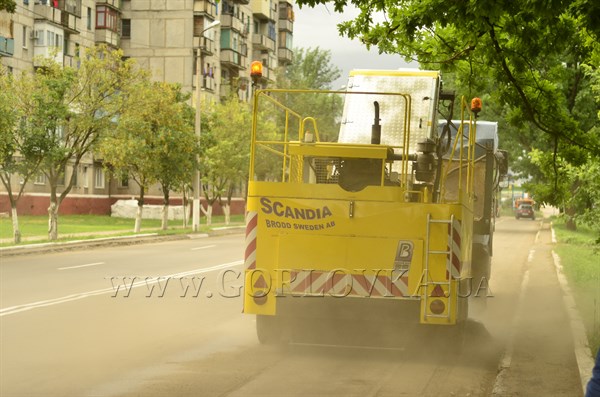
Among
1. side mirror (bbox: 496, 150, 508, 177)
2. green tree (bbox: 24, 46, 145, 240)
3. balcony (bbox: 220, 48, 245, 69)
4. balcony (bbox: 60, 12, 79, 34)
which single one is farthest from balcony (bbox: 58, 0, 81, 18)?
side mirror (bbox: 496, 150, 508, 177)

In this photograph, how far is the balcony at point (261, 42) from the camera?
9206cm

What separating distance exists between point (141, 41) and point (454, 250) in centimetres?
6583

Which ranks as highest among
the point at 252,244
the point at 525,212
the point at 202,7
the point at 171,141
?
the point at 202,7

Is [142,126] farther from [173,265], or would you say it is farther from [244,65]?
[244,65]

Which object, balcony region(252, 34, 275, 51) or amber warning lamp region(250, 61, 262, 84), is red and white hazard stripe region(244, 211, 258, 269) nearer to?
amber warning lamp region(250, 61, 262, 84)

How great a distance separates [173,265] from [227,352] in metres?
14.1

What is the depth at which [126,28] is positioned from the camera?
74.8 m

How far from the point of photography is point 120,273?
74.1 ft

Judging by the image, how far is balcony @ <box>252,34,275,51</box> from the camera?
302 feet

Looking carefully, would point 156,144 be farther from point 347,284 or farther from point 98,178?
point 347,284

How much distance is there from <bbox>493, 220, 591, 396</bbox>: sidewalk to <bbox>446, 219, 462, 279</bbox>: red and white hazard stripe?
1.11m

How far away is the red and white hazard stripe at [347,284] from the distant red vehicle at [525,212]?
310ft

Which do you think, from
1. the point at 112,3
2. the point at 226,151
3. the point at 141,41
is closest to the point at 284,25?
the point at 141,41

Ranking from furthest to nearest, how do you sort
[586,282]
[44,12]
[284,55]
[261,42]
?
[284,55] < [261,42] < [44,12] < [586,282]
